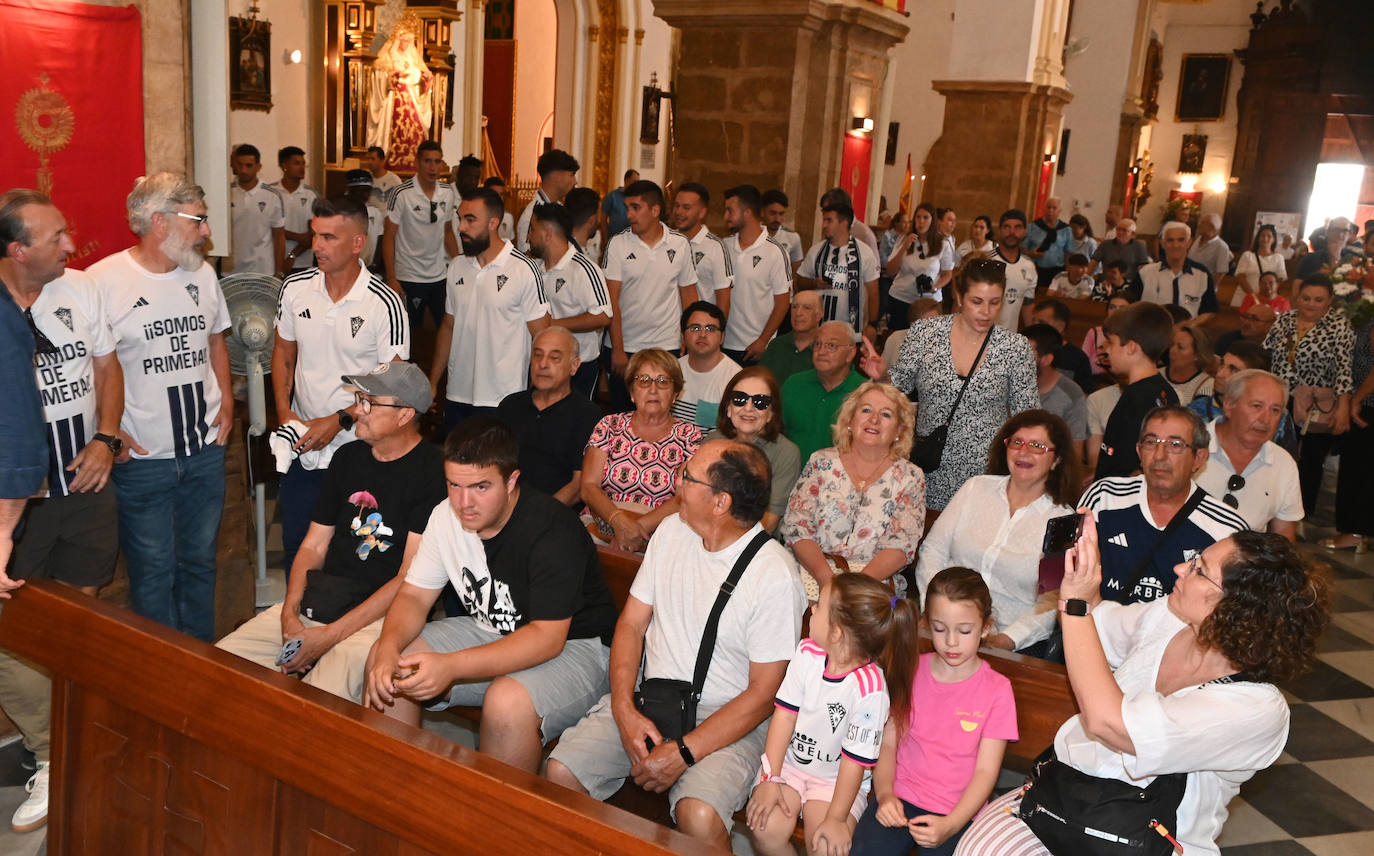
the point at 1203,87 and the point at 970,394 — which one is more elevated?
the point at 1203,87

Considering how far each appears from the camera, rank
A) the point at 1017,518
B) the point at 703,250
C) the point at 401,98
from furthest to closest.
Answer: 1. the point at 401,98
2. the point at 703,250
3. the point at 1017,518

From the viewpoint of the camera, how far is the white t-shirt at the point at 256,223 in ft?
30.6

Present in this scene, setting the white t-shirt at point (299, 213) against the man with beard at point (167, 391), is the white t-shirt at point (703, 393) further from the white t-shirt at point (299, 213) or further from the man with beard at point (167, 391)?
the white t-shirt at point (299, 213)

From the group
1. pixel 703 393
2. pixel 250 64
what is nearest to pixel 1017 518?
pixel 703 393

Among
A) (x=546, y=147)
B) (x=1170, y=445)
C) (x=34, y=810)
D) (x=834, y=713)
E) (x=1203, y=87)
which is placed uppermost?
(x=1203, y=87)

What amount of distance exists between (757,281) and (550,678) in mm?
4322

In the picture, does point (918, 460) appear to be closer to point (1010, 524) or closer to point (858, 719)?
point (1010, 524)

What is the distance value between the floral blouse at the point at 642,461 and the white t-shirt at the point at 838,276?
133 inches

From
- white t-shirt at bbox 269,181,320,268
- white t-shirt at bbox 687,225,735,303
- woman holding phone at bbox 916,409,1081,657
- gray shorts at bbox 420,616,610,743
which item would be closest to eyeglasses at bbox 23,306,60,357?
gray shorts at bbox 420,616,610,743

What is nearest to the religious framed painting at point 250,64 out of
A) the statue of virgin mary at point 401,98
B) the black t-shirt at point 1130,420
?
the statue of virgin mary at point 401,98

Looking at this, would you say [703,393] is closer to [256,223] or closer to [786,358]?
[786,358]

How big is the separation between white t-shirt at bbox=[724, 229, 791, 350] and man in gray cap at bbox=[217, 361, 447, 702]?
12.2 feet

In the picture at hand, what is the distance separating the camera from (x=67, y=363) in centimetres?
364

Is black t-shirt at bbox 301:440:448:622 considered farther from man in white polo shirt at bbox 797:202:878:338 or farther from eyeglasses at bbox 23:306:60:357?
man in white polo shirt at bbox 797:202:878:338
